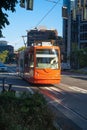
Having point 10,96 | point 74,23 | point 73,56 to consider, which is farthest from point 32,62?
point 74,23

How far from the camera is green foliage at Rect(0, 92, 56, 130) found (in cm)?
955

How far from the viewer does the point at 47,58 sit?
3136cm

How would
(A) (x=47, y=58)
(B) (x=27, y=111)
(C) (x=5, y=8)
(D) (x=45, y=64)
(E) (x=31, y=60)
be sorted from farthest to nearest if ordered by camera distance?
(E) (x=31, y=60) < (D) (x=45, y=64) < (A) (x=47, y=58) < (B) (x=27, y=111) < (C) (x=5, y=8)

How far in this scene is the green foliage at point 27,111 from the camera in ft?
31.3

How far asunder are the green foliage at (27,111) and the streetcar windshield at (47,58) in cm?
1920

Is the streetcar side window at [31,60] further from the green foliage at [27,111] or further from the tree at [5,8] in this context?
the tree at [5,8]

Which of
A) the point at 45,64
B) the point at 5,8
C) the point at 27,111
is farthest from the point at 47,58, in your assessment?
the point at 5,8

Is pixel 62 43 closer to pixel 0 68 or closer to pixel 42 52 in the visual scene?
pixel 0 68

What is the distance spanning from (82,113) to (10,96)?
4763mm

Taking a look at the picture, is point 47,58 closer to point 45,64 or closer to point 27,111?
point 45,64

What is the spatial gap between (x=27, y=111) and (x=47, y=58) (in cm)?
2070

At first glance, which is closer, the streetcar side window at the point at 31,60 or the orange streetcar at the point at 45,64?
the orange streetcar at the point at 45,64

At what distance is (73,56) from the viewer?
10838 centimetres

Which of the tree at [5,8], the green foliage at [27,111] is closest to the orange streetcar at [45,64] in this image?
the green foliage at [27,111]
